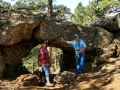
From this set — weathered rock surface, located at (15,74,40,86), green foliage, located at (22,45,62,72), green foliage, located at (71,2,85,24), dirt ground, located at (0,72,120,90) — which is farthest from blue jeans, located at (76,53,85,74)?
green foliage, located at (71,2,85,24)

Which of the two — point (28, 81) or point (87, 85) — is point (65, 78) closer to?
point (87, 85)

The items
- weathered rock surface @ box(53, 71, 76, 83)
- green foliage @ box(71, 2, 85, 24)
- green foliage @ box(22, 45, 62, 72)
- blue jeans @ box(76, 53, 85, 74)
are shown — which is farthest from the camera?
green foliage @ box(71, 2, 85, 24)

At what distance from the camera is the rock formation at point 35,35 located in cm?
940

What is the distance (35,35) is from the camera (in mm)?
10539

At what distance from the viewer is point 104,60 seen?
10.6 metres

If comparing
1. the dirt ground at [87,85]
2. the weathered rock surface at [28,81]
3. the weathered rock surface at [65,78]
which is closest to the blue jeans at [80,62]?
the weathered rock surface at [65,78]

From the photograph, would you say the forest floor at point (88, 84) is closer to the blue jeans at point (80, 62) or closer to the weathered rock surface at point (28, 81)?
the weathered rock surface at point (28, 81)

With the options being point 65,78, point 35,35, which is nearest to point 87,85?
point 65,78

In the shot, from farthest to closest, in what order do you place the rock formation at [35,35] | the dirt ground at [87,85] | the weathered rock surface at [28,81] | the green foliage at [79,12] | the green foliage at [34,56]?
1. the green foliage at [79,12]
2. the green foliage at [34,56]
3. the rock formation at [35,35]
4. the weathered rock surface at [28,81]
5. the dirt ground at [87,85]

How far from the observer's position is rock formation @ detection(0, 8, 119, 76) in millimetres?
9398

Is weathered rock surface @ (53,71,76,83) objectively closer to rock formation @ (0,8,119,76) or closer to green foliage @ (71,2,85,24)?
rock formation @ (0,8,119,76)

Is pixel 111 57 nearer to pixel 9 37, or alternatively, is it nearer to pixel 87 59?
pixel 87 59

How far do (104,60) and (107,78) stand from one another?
3.78 m

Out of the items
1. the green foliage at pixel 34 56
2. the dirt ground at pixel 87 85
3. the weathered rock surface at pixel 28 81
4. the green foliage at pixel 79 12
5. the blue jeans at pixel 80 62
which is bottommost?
the green foliage at pixel 34 56
